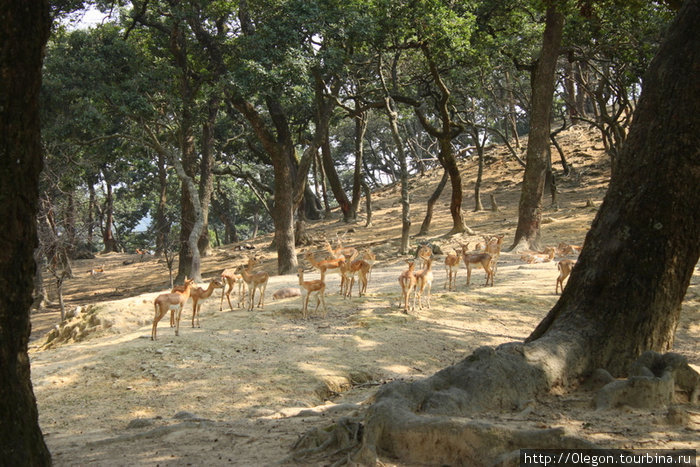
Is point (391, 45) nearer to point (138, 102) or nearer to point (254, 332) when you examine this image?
point (138, 102)

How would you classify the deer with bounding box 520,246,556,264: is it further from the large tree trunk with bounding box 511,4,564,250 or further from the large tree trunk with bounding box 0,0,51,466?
the large tree trunk with bounding box 0,0,51,466

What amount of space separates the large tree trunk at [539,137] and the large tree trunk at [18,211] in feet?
51.5

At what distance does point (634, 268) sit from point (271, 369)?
193 inches

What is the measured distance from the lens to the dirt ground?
16.7ft

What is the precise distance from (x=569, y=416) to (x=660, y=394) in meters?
0.86

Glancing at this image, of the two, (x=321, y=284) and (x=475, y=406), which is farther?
(x=321, y=284)

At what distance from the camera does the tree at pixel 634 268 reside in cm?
571

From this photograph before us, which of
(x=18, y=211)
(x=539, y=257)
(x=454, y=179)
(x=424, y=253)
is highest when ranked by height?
(x=454, y=179)

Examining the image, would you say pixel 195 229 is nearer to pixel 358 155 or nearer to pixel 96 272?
pixel 358 155

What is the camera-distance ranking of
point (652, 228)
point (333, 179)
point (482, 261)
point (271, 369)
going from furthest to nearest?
point (333, 179) → point (482, 261) → point (271, 369) → point (652, 228)

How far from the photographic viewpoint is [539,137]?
58.9 ft

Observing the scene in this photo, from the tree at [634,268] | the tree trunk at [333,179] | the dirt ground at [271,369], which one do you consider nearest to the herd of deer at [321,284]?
the dirt ground at [271,369]

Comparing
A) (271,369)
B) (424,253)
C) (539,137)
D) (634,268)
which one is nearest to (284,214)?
(424,253)

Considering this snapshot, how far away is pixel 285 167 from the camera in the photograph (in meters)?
19.4
